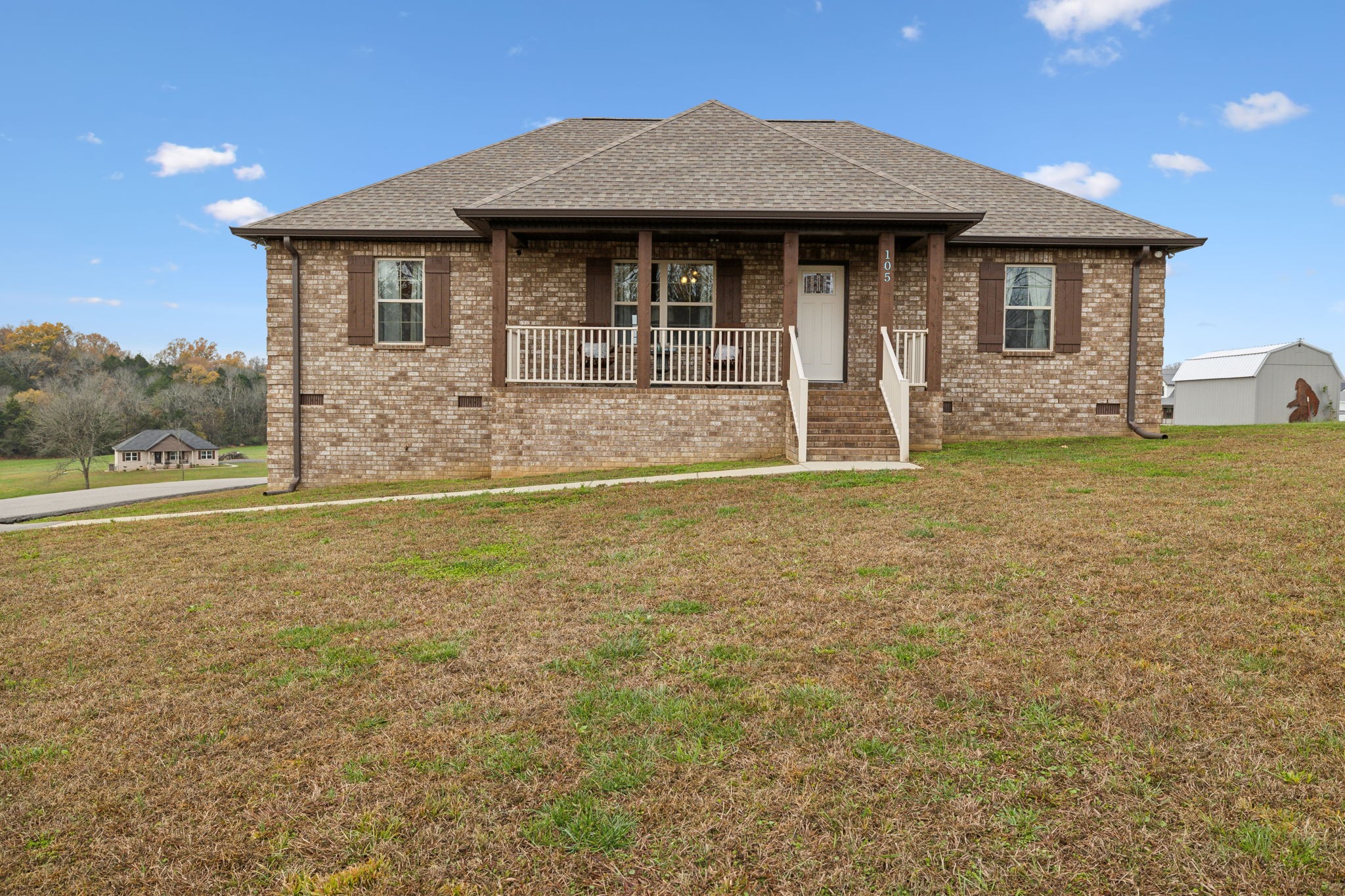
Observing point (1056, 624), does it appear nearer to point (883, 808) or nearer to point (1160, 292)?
point (883, 808)

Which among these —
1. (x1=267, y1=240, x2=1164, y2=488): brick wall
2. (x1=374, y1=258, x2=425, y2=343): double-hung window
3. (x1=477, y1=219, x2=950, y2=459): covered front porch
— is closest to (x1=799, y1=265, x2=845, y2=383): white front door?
(x1=477, y1=219, x2=950, y2=459): covered front porch

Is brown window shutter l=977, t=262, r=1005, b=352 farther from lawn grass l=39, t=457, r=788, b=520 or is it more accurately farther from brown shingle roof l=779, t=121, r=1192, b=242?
lawn grass l=39, t=457, r=788, b=520

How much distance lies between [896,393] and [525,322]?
21.9ft

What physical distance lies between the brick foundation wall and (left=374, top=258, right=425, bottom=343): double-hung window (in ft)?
10.7

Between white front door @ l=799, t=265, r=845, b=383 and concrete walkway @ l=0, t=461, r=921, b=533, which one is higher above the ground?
white front door @ l=799, t=265, r=845, b=383

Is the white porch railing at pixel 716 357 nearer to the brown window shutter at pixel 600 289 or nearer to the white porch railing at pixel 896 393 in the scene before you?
the brown window shutter at pixel 600 289

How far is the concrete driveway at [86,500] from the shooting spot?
15.0m

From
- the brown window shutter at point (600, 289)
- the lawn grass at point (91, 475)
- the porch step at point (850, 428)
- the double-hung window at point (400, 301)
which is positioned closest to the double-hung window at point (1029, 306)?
the porch step at point (850, 428)

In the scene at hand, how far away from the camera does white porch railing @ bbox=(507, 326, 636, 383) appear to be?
1220 cm

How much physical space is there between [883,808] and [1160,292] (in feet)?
47.2

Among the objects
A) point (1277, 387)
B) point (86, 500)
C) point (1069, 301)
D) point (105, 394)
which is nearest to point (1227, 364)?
point (1277, 387)

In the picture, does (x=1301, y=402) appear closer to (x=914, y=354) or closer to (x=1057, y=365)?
(x=1057, y=365)

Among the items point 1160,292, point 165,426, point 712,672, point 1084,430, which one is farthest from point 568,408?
point 165,426

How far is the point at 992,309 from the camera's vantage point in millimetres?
13688
